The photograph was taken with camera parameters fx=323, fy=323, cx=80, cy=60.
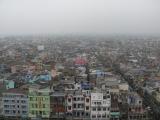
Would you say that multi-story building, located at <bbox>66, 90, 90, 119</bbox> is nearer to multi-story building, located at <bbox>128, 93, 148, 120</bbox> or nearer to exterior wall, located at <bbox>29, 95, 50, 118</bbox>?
exterior wall, located at <bbox>29, 95, 50, 118</bbox>

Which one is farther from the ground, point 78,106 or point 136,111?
point 78,106

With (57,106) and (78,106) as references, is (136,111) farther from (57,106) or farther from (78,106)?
(57,106)

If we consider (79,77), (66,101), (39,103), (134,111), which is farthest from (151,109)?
(79,77)

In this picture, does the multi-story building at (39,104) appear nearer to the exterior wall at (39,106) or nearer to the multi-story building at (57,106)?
the exterior wall at (39,106)

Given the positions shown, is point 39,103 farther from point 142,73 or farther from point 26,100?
point 142,73

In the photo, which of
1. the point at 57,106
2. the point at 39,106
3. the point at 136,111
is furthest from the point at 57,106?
the point at 136,111

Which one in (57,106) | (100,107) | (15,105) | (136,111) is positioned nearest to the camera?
(100,107)

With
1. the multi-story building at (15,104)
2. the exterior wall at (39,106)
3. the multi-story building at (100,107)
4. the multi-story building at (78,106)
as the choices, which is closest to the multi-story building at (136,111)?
the multi-story building at (100,107)
